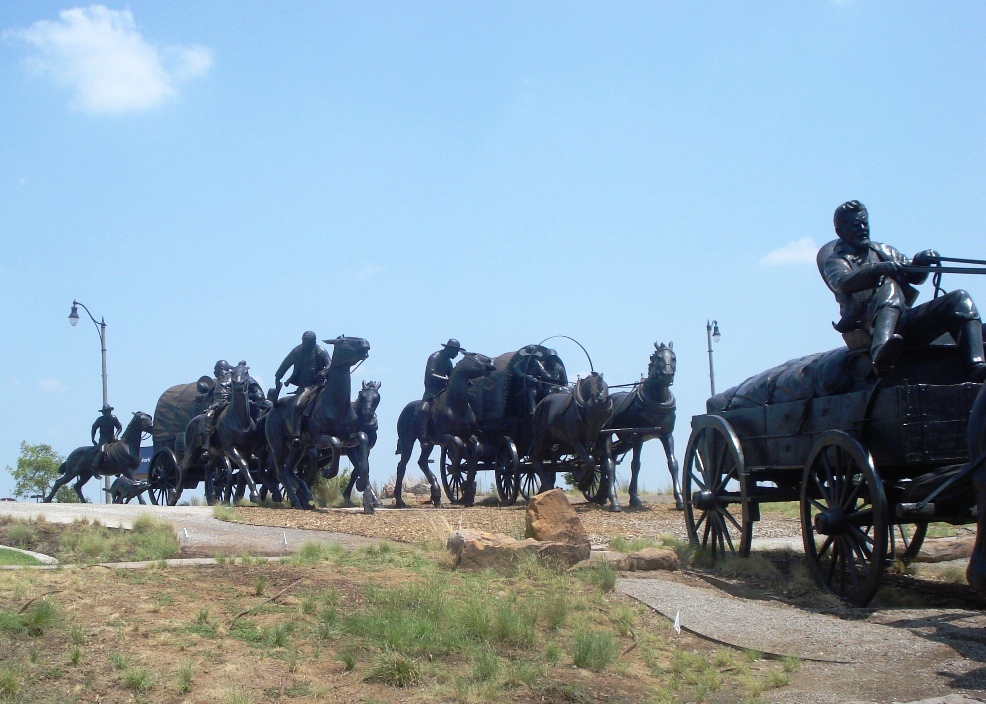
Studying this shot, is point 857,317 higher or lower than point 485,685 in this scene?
higher

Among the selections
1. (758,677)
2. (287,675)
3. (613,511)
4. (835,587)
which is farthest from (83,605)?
(613,511)

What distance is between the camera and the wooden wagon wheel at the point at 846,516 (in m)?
7.83

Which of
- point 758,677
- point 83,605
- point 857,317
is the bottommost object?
point 758,677

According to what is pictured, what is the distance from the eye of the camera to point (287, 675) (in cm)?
604

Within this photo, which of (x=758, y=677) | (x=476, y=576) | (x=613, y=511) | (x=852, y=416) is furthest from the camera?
(x=613, y=511)

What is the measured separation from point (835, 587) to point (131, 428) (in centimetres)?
2102

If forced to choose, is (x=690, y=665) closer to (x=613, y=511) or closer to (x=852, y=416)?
(x=852, y=416)

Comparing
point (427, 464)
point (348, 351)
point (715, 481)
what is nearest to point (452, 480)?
point (427, 464)

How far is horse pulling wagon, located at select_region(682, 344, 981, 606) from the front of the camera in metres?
7.74

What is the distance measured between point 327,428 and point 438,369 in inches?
198

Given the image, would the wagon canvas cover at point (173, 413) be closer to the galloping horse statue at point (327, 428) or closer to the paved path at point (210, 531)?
the galloping horse statue at point (327, 428)

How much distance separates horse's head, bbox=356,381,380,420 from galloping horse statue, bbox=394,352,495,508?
150 cm

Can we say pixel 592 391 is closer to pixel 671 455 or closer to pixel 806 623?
pixel 671 455

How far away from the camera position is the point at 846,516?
8.35 m
